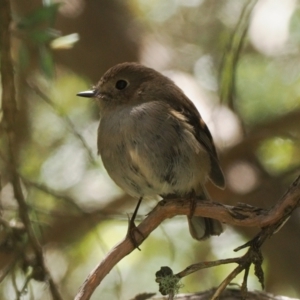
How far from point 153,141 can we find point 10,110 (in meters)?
0.64

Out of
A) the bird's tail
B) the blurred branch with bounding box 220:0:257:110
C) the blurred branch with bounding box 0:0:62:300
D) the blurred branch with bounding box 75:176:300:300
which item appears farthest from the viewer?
the blurred branch with bounding box 220:0:257:110

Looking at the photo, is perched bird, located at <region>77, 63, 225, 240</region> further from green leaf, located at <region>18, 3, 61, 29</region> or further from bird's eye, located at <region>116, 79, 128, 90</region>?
green leaf, located at <region>18, 3, 61, 29</region>

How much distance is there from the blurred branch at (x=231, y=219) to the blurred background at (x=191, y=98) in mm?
1140

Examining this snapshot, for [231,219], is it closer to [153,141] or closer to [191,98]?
[153,141]

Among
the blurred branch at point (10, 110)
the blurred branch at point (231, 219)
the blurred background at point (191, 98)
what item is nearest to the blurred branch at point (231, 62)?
the blurred background at point (191, 98)

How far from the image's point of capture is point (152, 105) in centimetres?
298

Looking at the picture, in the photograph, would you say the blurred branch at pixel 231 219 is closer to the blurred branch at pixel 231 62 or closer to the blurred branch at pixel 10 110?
the blurred branch at pixel 10 110

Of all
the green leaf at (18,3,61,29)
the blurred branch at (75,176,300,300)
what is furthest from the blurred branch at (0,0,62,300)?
the blurred branch at (75,176,300,300)

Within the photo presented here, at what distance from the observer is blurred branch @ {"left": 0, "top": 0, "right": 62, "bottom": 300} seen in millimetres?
2605

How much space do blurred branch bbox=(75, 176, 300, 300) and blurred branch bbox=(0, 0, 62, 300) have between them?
71cm

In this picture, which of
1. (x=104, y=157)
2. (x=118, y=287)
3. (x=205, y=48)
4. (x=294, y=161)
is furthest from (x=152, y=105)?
(x=205, y=48)

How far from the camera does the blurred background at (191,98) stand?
12.2 ft

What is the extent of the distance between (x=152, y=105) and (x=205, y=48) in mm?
1664

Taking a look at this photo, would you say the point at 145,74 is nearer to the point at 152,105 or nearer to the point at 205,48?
the point at 152,105
